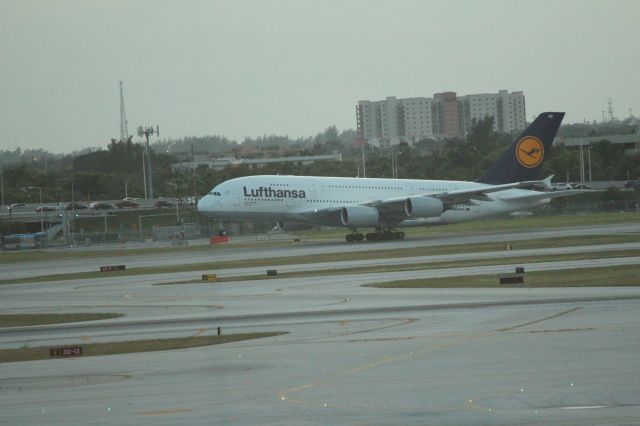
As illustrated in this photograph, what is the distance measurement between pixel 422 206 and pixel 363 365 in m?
46.7

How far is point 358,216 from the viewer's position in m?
63.2

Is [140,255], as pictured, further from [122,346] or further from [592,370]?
[592,370]

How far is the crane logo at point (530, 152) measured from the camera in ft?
225

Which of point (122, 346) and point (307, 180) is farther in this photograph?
point (307, 180)

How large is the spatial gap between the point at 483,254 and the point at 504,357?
29.5 meters

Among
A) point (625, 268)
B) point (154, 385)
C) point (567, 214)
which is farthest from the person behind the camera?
point (567, 214)

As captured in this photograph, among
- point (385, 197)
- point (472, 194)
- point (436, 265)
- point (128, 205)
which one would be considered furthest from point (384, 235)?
point (128, 205)

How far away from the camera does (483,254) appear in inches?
1821

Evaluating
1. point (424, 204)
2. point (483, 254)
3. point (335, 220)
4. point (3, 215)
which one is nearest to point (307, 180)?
point (335, 220)

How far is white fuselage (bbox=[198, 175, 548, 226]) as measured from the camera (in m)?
63.2

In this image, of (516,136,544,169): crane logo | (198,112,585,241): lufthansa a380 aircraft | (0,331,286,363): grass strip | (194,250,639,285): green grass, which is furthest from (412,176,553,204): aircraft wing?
(0,331,286,363): grass strip

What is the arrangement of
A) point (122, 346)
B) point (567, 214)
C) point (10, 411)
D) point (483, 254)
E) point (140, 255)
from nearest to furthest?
point (10, 411) < point (122, 346) < point (483, 254) < point (140, 255) < point (567, 214)

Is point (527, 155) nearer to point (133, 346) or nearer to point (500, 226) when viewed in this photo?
point (500, 226)

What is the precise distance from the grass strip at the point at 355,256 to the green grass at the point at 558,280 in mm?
14805
